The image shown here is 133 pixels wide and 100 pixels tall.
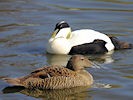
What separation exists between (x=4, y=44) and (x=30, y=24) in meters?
2.20

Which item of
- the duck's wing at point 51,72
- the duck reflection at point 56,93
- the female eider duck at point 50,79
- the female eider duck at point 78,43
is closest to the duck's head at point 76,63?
the female eider duck at point 50,79

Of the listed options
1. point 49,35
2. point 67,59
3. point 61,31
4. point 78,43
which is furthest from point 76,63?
point 49,35

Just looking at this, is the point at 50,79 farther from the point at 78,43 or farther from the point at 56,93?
the point at 78,43

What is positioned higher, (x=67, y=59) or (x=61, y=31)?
(x=61, y=31)

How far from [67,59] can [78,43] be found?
587 mm

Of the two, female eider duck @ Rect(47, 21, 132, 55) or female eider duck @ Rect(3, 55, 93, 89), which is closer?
female eider duck @ Rect(3, 55, 93, 89)

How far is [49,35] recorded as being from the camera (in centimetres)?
1264

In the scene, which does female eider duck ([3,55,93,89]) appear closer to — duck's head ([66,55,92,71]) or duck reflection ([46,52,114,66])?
duck's head ([66,55,92,71])

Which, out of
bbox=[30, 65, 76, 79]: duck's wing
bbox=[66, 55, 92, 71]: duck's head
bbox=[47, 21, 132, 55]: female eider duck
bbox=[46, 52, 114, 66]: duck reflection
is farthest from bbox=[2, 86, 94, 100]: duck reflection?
bbox=[47, 21, 132, 55]: female eider duck

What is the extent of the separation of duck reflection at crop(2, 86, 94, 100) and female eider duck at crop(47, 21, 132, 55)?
264cm

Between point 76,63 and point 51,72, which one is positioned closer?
point 51,72

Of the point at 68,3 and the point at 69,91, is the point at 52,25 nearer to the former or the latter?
the point at 68,3

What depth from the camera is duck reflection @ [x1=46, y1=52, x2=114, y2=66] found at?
1044cm

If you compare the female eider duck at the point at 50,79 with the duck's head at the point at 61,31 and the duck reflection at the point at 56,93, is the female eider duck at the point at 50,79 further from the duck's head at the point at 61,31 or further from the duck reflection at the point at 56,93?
the duck's head at the point at 61,31
